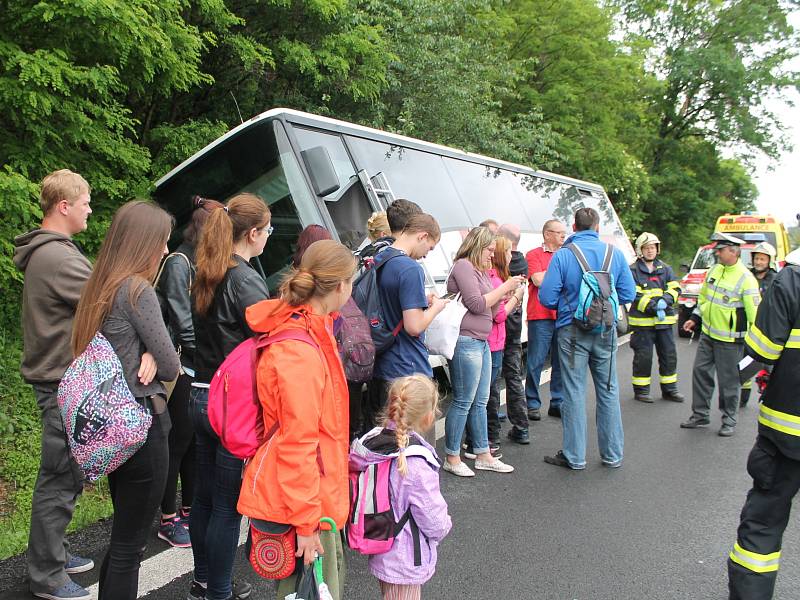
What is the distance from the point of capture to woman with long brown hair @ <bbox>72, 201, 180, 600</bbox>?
239 cm

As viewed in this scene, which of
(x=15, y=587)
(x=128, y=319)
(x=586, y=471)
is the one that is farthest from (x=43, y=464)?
(x=586, y=471)

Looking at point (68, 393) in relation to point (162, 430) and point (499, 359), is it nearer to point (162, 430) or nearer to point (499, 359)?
point (162, 430)

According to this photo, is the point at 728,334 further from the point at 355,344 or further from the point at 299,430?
the point at 299,430

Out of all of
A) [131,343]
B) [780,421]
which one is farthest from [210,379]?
[780,421]

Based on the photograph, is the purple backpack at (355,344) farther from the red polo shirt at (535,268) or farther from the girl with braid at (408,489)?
the red polo shirt at (535,268)

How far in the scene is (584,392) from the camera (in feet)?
15.7

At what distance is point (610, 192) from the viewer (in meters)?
17.4

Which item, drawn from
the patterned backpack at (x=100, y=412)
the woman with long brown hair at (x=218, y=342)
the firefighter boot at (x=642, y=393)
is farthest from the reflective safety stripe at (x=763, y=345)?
the firefighter boot at (x=642, y=393)

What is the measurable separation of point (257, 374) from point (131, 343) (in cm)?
62

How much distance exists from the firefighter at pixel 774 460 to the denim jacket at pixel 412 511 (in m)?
1.51

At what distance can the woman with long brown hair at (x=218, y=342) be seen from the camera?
2.61m

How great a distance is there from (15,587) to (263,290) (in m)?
1.85

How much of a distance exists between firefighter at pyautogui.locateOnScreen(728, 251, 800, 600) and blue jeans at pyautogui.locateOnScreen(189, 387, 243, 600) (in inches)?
89.7

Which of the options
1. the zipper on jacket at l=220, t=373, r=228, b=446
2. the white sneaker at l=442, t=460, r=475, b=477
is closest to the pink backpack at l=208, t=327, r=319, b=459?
the zipper on jacket at l=220, t=373, r=228, b=446
